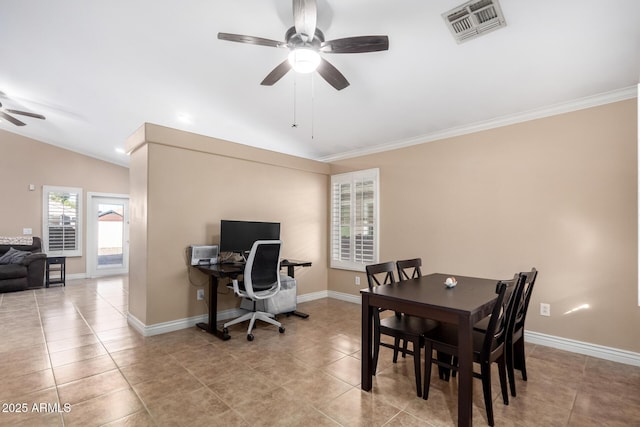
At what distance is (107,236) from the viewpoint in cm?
780

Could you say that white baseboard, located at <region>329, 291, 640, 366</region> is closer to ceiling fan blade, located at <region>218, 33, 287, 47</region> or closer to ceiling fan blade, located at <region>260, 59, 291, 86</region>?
ceiling fan blade, located at <region>260, 59, 291, 86</region>

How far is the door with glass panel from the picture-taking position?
7492mm

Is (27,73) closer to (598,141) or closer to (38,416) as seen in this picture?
(38,416)

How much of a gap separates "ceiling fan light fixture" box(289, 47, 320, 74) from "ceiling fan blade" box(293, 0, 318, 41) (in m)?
0.12

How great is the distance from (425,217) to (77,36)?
4533mm

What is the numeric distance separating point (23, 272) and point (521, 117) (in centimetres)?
846

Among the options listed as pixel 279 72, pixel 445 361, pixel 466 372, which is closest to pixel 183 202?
pixel 279 72

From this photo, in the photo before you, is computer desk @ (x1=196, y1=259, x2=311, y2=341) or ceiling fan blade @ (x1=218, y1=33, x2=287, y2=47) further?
computer desk @ (x1=196, y1=259, x2=311, y2=341)

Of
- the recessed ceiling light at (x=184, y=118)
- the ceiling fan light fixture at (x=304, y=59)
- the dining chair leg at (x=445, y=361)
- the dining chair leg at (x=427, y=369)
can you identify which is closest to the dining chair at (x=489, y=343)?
the dining chair leg at (x=427, y=369)

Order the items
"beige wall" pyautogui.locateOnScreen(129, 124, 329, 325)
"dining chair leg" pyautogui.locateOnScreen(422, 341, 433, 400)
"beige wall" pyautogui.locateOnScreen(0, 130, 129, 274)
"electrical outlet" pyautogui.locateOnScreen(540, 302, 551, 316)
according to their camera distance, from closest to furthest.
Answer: "dining chair leg" pyautogui.locateOnScreen(422, 341, 433, 400)
"electrical outlet" pyautogui.locateOnScreen(540, 302, 551, 316)
"beige wall" pyautogui.locateOnScreen(129, 124, 329, 325)
"beige wall" pyautogui.locateOnScreen(0, 130, 129, 274)

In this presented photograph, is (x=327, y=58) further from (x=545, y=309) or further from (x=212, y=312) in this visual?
(x=545, y=309)

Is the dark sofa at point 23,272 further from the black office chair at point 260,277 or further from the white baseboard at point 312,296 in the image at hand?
the white baseboard at point 312,296

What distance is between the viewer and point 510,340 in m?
2.30

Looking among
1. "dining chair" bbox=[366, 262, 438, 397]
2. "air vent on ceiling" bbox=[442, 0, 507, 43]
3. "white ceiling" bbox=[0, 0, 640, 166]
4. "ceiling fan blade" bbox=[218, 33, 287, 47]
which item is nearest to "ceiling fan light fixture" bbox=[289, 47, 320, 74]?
"ceiling fan blade" bbox=[218, 33, 287, 47]
